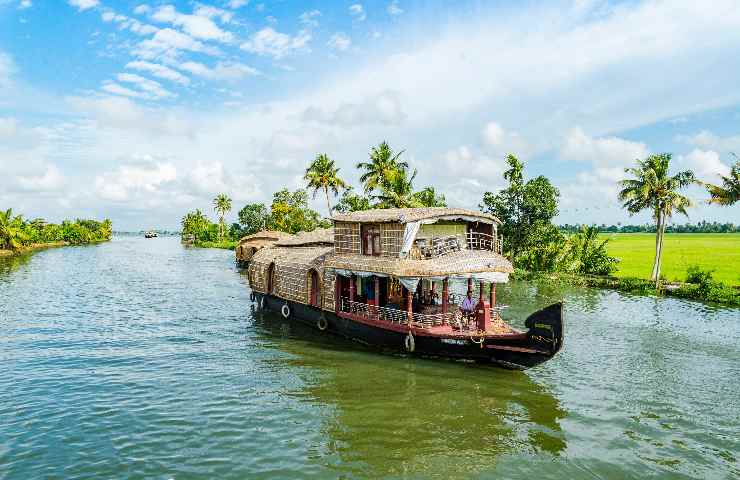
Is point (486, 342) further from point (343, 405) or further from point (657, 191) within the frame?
point (657, 191)

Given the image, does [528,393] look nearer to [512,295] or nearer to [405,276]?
[405,276]

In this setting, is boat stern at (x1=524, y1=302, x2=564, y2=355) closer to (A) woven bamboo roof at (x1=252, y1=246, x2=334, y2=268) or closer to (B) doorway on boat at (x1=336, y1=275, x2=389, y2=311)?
(B) doorway on boat at (x1=336, y1=275, x2=389, y2=311)

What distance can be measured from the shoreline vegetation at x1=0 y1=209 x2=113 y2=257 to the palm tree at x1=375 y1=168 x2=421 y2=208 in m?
55.9

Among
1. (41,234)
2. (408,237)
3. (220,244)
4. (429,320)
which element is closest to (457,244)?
(408,237)

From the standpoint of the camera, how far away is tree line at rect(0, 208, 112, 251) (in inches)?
2579

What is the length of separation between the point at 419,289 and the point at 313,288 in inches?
194

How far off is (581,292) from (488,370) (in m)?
20.2

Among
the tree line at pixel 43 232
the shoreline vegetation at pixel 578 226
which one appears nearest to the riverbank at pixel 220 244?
the tree line at pixel 43 232

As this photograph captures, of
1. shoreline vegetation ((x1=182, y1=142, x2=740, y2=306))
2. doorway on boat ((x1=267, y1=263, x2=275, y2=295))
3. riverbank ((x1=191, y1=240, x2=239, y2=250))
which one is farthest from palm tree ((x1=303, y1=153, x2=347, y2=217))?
riverbank ((x1=191, y1=240, x2=239, y2=250))

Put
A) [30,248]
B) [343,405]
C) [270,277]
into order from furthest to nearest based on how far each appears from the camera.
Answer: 1. [30,248]
2. [270,277]
3. [343,405]

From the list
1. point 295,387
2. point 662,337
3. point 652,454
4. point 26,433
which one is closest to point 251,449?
point 295,387

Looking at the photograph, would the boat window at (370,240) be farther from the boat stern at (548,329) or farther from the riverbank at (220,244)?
the riverbank at (220,244)

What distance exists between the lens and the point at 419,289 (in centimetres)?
2241

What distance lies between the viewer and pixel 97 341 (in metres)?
20.8
